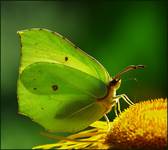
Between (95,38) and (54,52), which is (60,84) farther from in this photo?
(95,38)

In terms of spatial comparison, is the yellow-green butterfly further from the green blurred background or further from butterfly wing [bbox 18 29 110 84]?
the green blurred background

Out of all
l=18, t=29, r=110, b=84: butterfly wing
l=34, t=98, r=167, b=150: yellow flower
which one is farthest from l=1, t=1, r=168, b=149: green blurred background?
l=18, t=29, r=110, b=84: butterfly wing

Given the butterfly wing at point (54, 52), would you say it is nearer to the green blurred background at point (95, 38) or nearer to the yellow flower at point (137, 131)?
the yellow flower at point (137, 131)

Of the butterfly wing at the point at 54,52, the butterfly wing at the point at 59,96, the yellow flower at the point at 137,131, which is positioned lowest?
the yellow flower at the point at 137,131

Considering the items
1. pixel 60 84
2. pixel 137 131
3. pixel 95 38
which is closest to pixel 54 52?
pixel 60 84

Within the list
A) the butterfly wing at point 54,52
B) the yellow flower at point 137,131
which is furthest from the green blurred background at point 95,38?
the butterfly wing at point 54,52

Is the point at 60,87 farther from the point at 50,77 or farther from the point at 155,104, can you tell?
the point at 155,104
